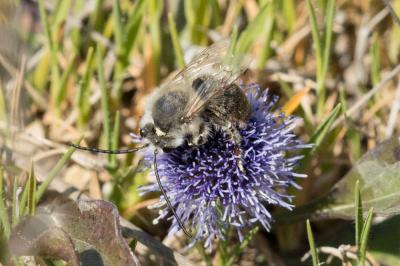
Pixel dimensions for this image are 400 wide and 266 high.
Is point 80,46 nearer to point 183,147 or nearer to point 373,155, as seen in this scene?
point 183,147

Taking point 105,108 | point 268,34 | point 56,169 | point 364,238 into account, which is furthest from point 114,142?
point 364,238

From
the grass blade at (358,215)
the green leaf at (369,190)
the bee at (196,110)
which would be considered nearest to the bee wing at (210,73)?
the bee at (196,110)

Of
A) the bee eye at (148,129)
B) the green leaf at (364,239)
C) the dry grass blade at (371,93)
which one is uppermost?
the bee eye at (148,129)

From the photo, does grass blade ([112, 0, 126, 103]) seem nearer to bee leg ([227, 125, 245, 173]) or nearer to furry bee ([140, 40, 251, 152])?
furry bee ([140, 40, 251, 152])

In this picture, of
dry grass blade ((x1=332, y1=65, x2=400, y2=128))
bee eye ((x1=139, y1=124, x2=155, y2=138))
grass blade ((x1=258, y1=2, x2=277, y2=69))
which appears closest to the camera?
bee eye ((x1=139, y1=124, x2=155, y2=138))

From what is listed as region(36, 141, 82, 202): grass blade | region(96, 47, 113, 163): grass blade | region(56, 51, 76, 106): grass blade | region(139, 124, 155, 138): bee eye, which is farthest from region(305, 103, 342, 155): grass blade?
region(56, 51, 76, 106): grass blade

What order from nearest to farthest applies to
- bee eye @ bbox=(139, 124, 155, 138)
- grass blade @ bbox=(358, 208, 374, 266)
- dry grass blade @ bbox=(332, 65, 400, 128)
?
grass blade @ bbox=(358, 208, 374, 266)
bee eye @ bbox=(139, 124, 155, 138)
dry grass blade @ bbox=(332, 65, 400, 128)

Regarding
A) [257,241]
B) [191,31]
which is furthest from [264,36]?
[257,241]

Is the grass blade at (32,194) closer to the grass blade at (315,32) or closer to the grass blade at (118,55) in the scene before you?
the grass blade at (118,55)
